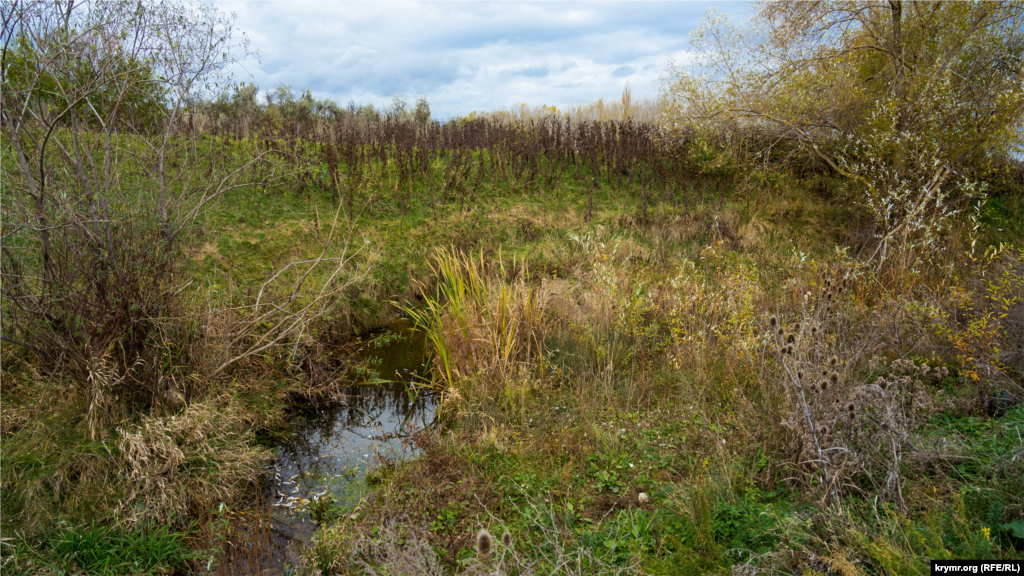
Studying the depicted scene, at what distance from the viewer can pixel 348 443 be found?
4566 millimetres

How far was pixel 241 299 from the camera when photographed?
4.96 m

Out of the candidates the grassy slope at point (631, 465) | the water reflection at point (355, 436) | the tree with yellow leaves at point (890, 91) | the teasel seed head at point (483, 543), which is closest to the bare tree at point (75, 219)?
the grassy slope at point (631, 465)

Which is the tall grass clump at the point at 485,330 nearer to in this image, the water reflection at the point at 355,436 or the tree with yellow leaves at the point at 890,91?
the water reflection at the point at 355,436

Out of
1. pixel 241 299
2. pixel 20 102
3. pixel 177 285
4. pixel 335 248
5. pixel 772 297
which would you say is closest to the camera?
pixel 20 102

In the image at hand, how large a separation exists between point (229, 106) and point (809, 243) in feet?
48.7

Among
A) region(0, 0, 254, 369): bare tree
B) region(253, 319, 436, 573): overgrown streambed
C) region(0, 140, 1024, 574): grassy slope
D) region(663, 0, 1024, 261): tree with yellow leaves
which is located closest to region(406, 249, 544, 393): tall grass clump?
region(0, 140, 1024, 574): grassy slope

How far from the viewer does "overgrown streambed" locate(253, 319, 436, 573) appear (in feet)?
11.5

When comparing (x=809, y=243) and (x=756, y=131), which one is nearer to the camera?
(x=809, y=243)

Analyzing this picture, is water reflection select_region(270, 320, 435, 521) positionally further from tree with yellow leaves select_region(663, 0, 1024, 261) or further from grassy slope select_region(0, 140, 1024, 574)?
tree with yellow leaves select_region(663, 0, 1024, 261)

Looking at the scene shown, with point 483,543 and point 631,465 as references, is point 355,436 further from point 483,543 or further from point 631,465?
point 483,543

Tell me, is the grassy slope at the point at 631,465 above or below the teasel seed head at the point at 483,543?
below

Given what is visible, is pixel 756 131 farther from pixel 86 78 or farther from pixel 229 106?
pixel 229 106

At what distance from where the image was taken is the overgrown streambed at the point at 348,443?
3516 millimetres

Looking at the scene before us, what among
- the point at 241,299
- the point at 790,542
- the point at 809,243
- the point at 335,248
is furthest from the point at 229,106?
the point at 790,542
